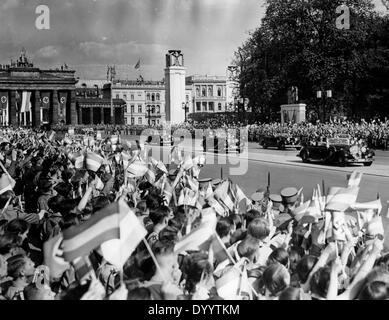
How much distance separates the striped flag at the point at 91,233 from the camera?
4.25 m

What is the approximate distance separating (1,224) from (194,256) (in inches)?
130

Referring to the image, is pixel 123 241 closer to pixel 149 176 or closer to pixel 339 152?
pixel 149 176

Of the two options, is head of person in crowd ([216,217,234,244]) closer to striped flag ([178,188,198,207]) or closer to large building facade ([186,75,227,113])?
striped flag ([178,188,198,207])

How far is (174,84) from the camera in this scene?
5988 cm

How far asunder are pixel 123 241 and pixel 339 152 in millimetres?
20662

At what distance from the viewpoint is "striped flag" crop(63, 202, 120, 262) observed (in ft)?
14.0

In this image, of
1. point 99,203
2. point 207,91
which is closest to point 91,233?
point 99,203

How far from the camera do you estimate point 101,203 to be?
7645mm

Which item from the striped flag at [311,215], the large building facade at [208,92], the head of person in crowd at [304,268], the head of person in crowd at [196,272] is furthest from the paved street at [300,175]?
the large building facade at [208,92]

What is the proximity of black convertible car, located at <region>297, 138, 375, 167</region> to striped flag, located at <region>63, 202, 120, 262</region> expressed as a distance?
20.5 meters

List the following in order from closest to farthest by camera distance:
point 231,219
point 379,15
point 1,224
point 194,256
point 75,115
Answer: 1. point 194,256
2. point 231,219
3. point 1,224
4. point 379,15
5. point 75,115

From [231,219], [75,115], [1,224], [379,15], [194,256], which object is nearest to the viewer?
[194,256]
